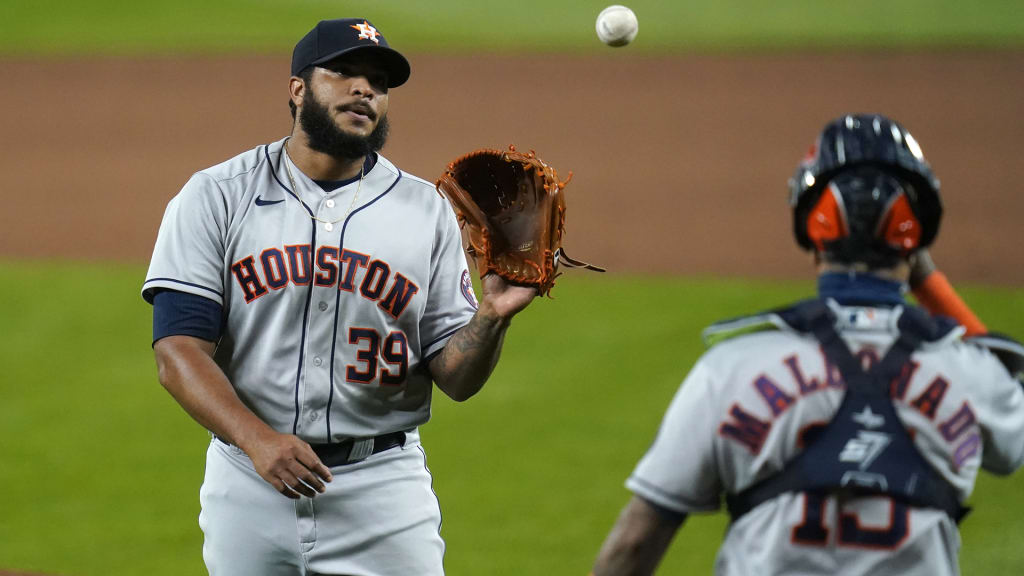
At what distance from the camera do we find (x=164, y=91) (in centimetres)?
1702

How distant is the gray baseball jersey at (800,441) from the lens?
2074mm

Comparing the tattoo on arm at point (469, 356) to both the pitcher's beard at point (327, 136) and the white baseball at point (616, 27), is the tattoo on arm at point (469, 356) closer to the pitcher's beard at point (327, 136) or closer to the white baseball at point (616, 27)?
the pitcher's beard at point (327, 136)

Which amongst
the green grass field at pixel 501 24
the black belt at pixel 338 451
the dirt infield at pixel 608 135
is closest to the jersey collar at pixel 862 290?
the black belt at pixel 338 451

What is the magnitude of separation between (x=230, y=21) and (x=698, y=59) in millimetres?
8039

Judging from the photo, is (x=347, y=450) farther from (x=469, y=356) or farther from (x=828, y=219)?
(x=828, y=219)

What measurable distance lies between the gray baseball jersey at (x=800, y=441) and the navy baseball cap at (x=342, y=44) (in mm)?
1661

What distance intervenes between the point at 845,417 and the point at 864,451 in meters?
0.06

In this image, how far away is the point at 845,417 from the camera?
6.79ft

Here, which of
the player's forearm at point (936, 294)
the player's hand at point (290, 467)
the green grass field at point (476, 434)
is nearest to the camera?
the player's forearm at point (936, 294)

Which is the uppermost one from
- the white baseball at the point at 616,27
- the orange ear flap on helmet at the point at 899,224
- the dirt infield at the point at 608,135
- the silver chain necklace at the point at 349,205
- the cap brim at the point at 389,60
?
the white baseball at the point at 616,27

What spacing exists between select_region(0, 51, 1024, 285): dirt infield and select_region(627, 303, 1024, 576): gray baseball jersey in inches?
342

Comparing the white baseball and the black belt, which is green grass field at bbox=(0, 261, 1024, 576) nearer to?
the white baseball

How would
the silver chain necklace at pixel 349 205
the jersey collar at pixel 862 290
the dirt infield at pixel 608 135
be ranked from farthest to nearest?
the dirt infield at pixel 608 135
the silver chain necklace at pixel 349 205
the jersey collar at pixel 862 290

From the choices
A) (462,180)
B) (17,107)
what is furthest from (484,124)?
(462,180)
